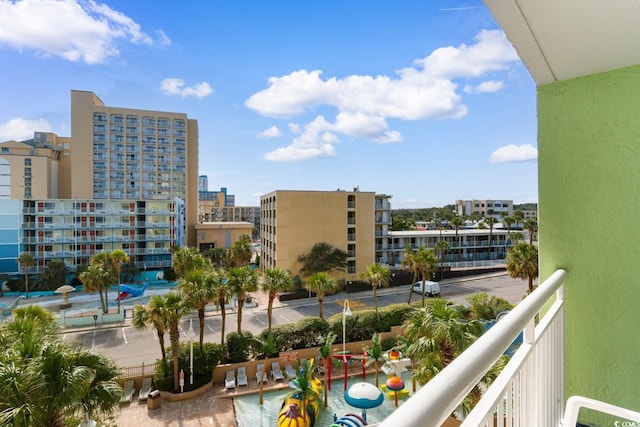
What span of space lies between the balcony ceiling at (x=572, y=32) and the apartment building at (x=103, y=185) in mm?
36625

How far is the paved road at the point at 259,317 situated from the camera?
16969 millimetres

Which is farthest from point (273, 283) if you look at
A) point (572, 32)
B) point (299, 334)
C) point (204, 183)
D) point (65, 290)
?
point (204, 183)

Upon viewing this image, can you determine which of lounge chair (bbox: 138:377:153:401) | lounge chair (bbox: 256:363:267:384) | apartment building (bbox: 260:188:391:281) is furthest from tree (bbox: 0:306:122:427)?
apartment building (bbox: 260:188:391:281)

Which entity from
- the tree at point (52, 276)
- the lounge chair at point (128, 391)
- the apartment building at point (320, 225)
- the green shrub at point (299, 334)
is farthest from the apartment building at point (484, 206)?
the lounge chair at point (128, 391)

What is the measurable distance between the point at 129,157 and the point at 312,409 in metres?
44.4

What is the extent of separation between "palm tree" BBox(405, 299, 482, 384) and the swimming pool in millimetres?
3124

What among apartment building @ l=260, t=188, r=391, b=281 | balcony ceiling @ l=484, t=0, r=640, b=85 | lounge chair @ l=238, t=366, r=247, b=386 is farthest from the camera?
apartment building @ l=260, t=188, r=391, b=281

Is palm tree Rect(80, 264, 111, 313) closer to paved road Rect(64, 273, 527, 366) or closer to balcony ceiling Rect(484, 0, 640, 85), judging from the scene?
paved road Rect(64, 273, 527, 366)

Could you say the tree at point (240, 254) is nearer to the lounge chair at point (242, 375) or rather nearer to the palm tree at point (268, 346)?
the palm tree at point (268, 346)

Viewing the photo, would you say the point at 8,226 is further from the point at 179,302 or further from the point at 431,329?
the point at 431,329

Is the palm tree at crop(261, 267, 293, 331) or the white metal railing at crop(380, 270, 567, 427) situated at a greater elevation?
the white metal railing at crop(380, 270, 567, 427)

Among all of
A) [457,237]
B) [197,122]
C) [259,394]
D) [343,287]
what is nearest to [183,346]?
[259,394]

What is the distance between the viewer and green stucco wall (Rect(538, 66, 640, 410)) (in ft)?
6.10

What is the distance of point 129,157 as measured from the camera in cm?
4562
